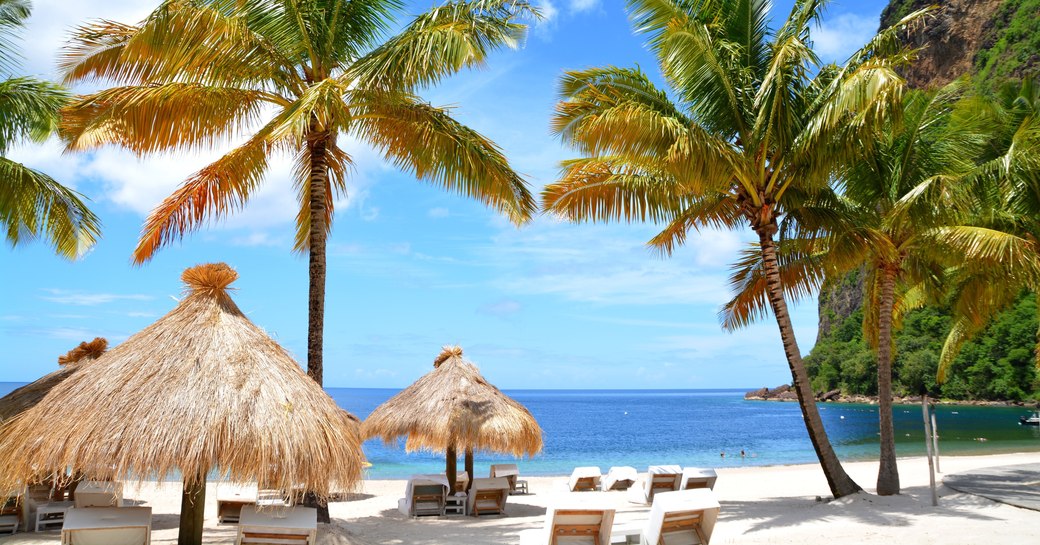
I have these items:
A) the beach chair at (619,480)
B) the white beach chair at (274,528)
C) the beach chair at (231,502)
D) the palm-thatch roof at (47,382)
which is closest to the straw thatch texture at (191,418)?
the white beach chair at (274,528)

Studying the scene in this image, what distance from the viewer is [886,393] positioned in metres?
10.3

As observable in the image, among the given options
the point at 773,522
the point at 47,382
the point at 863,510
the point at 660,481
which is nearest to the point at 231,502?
the point at 47,382

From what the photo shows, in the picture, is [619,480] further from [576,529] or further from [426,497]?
[576,529]

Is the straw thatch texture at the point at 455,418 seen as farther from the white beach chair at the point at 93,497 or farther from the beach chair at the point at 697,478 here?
the white beach chair at the point at 93,497

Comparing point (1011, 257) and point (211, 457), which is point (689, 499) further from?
point (1011, 257)

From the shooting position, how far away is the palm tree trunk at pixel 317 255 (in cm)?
854

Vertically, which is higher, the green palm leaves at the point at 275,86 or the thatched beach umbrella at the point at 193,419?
the green palm leaves at the point at 275,86

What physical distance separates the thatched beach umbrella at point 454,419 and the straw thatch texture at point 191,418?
4458 mm

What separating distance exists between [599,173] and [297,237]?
4.77m

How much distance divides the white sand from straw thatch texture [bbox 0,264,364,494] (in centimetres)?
54

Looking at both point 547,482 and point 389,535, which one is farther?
point 547,482

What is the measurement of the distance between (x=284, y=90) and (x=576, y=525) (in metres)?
5.98

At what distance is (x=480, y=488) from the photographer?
10.9 m

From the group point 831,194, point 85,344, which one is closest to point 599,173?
point 831,194
